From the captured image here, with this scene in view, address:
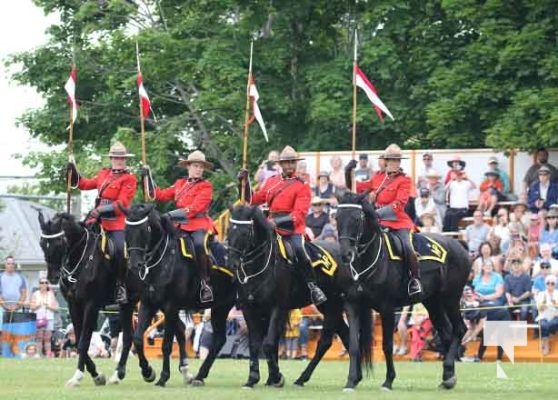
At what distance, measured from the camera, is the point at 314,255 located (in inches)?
912

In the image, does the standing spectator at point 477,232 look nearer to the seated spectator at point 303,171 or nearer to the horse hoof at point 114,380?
the seated spectator at point 303,171

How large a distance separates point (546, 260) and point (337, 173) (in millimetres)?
6097

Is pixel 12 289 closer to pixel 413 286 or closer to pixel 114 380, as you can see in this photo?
pixel 114 380

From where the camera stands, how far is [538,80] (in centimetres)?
3862

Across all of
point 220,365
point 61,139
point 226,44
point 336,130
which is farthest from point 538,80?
point 61,139

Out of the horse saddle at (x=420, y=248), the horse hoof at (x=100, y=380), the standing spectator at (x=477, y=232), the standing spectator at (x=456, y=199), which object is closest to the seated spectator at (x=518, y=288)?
the standing spectator at (x=477, y=232)

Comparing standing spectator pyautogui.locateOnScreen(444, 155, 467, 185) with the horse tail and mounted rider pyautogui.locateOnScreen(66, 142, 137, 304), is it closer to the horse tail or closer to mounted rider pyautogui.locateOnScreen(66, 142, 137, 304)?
mounted rider pyautogui.locateOnScreen(66, 142, 137, 304)

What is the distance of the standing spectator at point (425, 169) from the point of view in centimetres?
3469

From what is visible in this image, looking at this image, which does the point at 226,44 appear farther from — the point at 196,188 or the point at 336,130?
the point at 196,188

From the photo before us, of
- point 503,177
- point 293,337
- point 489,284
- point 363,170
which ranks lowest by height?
point 293,337

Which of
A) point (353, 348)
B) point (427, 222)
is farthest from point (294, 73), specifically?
point (353, 348)

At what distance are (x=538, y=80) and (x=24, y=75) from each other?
16.3 metres

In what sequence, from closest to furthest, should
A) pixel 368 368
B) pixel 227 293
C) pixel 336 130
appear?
1. pixel 368 368
2. pixel 227 293
3. pixel 336 130

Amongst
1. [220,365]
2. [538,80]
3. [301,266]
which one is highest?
[538,80]
